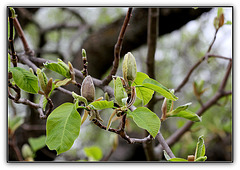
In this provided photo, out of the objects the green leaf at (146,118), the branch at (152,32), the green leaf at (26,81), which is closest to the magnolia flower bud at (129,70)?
the green leaf at (146,118)

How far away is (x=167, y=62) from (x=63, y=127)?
1.48 metres

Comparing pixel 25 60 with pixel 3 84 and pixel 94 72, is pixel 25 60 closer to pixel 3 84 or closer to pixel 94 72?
pixel 3 84

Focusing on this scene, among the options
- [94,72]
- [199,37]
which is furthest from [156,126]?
[199,37]

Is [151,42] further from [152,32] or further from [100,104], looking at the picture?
[100,104]

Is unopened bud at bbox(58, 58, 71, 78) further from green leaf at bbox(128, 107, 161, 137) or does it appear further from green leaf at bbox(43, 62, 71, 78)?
green leaf at bbox(128, 107, 161, 137)

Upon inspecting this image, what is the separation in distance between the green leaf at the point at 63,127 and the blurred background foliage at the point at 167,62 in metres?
0.71

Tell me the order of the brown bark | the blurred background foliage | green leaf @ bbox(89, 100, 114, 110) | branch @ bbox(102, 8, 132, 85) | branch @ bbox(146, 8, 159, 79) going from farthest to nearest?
the blurred background foliage → the brown bark → branch @ bbox(146, 8, 159, 79) → branch @ bbox(102, 8, 132, 85) → green leaf @ bbox(89, 100, 114, 110)

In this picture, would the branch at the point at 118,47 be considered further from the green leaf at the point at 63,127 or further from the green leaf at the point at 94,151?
the green leaf at the point at 94,151

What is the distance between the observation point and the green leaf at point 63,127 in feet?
1.26

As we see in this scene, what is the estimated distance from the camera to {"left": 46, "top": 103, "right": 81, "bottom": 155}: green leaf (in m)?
0.38

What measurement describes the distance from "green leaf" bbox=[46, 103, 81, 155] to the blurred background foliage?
2.34 ft

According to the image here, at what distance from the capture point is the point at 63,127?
384 mm

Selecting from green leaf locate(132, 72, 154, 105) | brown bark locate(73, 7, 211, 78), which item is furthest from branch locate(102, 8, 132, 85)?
brown bark locate(73, 7, 211, 78)
